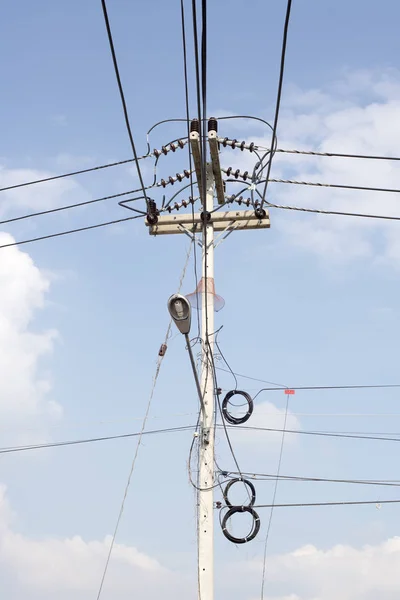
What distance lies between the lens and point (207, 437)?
989 cm

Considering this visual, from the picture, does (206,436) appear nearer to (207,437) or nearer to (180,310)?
(207,437)

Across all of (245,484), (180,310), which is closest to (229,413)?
(245,484)

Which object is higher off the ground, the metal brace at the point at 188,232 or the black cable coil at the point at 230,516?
the metal brace at the point at 188,232

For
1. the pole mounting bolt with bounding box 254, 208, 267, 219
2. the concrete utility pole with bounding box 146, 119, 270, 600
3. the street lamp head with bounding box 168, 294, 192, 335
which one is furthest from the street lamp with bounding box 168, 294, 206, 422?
the pole mounting bolt with bounding box 254, 208, 267, 219

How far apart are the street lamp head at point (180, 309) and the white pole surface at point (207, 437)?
8.86 feet

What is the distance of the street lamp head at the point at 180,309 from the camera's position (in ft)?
24.1

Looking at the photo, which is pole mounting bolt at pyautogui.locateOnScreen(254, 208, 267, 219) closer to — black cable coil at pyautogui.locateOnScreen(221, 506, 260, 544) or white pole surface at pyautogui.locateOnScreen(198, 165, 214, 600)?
white pole surface at pyautogui.locateOnScreen(198, 165, 214, 600)

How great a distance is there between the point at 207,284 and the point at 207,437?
226cm

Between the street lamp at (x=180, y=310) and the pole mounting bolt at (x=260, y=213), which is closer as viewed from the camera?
the street lamp at (x=180, y=310)

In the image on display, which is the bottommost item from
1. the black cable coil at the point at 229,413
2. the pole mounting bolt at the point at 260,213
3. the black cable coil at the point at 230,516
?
the black cable coil at the point at 230,516

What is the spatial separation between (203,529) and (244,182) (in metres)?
5.30

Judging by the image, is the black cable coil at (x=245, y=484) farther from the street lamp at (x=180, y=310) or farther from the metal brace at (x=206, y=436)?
the street lamp at (x=180, y=310)

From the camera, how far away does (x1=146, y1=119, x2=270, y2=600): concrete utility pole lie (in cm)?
940

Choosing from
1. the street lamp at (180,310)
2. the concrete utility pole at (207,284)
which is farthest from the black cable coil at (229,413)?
the street lamp at (180,310)
